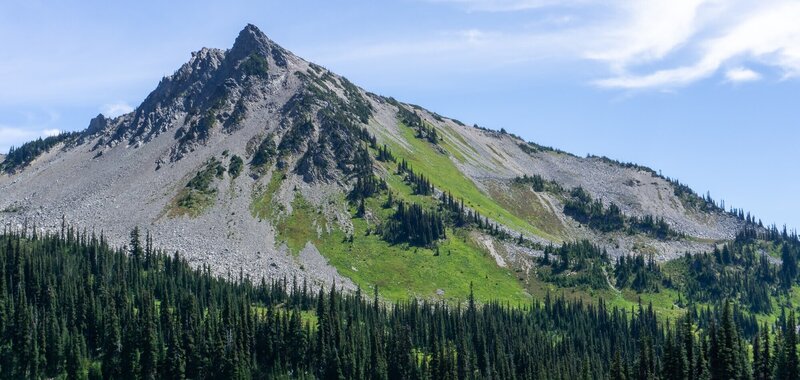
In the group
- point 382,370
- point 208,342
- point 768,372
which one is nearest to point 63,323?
point 208,342

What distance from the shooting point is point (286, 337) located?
198625mm

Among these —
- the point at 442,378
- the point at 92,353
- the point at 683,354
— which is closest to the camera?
the point at 683,354

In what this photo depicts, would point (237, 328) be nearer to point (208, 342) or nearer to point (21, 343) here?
point (208, 342)

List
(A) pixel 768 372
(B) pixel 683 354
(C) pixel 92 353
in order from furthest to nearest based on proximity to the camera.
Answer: (C) pixel 92 353, (A) pixel 768 372, (B) pixel 683 354

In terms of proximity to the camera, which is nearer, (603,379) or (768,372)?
(768,372)

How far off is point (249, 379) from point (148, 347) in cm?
2548

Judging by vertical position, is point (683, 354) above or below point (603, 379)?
above

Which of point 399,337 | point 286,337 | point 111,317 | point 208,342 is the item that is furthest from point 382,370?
point 111,317

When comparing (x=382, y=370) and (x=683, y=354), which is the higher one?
(x=683, y=354)

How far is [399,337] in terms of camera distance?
196 metres

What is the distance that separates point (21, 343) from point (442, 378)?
101 m

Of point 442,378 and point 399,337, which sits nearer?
point 442,378

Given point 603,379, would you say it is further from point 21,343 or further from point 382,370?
point 21,343

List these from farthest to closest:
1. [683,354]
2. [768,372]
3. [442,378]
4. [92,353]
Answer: [92,353] < [442,378] < [768,372] < [683,354]
